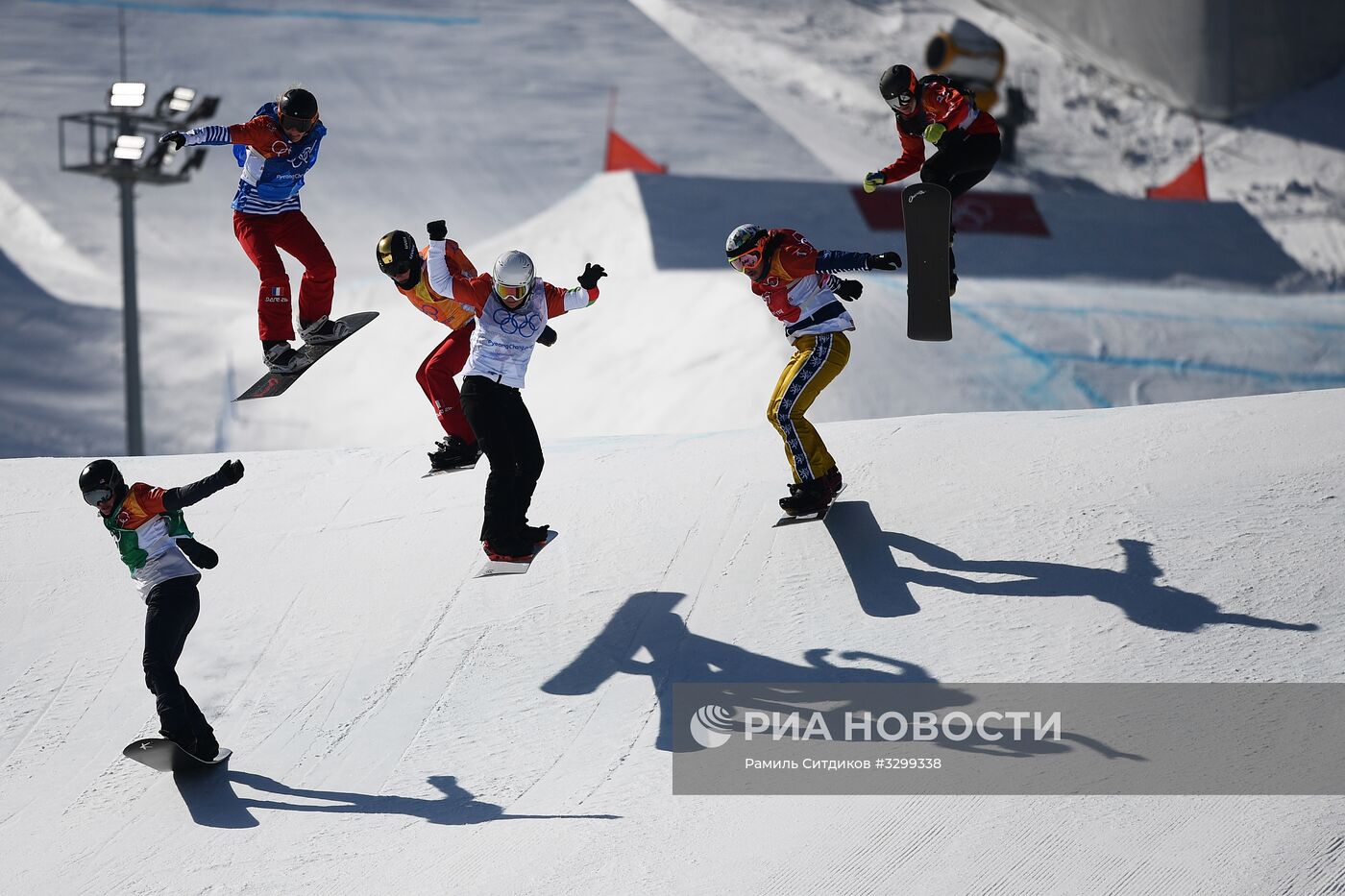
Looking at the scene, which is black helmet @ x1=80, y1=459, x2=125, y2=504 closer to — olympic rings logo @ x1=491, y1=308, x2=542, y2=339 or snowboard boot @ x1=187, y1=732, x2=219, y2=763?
snowboard boot @ x1=187, y1=732, x2=219, y2=763

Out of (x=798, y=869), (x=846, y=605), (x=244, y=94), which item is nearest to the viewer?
(x=798, y=869)

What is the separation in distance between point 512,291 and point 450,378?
40.5 inches

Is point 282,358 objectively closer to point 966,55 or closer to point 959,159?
point 959,159

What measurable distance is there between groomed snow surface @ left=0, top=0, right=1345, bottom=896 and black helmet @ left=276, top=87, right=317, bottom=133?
2.80 metres

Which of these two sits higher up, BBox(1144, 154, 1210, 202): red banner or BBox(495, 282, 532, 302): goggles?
BBox(495, 282, 532, 302): goggles

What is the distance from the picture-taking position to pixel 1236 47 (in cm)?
2797

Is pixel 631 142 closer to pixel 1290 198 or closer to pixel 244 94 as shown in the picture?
pixel 244 94

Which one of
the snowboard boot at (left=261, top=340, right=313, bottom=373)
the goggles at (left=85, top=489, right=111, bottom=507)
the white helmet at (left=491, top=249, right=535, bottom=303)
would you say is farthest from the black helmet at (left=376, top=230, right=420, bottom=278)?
the goggles at (left=85, top=489, right=111, bottom=507)

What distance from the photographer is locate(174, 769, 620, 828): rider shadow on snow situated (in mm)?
6391

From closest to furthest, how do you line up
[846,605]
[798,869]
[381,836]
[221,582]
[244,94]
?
[798,869] → [381,836] → [846,605] → [221,582] → [244,94]

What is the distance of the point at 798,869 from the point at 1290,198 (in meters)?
23.2

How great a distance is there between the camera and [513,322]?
7.91m

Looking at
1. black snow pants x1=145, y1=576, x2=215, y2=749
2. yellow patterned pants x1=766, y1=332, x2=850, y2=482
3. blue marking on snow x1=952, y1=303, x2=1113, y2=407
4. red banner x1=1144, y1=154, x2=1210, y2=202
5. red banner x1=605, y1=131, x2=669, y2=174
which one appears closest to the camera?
black snow pants x1=145, y1=576, x2=215, y2=749

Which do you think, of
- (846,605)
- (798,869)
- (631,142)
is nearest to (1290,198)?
(631,142)
